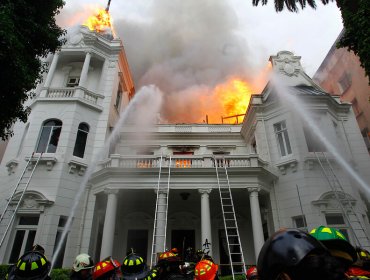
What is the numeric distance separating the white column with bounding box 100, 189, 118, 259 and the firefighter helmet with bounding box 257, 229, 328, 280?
13.1 m

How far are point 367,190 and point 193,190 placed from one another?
35.9 ft

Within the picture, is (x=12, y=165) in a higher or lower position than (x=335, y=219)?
higher

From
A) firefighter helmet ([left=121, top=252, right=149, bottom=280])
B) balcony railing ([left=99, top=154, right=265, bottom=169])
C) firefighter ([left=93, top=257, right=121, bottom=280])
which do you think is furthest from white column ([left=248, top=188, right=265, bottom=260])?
firefighter ([left=93, top=257, right=121, bottom=280])

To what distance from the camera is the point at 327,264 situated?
156 centimetres

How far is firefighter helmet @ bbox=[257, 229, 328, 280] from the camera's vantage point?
1.60 m

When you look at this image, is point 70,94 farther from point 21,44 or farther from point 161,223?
point 161,223

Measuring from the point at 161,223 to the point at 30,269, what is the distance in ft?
33.4

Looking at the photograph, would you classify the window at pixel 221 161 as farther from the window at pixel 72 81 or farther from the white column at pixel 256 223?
the window at pixel 72 81

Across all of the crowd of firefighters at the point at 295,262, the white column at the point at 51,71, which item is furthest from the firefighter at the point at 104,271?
the white column at the point at 51,71

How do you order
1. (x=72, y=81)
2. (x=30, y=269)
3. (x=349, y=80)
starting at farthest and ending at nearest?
(x=349, y=80)
(x=72, y=81)
(x=30, y=269)

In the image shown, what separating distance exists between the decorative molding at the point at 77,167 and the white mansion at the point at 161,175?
0.20 ft

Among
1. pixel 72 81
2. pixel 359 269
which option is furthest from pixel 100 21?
pixel 359 269

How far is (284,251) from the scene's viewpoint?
1.64 meters

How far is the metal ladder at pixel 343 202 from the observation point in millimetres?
13555
